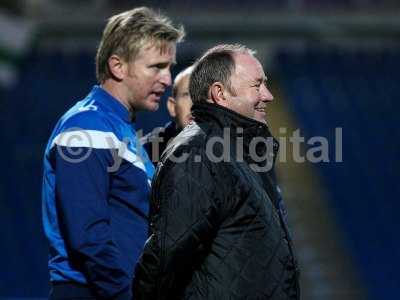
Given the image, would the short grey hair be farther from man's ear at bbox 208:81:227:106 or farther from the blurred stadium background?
the blurred stadium background

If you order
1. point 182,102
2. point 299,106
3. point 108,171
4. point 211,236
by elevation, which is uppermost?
point 299,106

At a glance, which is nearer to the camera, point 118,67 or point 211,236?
point 211,236

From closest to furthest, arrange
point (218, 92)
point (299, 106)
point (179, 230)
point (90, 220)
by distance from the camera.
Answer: point (179, 230) < point (218, 92) < point (90, 220) < point (299, 106)

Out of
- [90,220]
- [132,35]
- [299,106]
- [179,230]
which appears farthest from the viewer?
[299,106]

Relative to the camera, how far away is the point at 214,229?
2.10m

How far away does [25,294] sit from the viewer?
8.01 meters

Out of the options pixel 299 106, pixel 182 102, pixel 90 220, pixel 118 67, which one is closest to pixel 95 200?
pixel 90 220

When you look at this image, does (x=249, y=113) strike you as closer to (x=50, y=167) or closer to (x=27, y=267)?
(x=50, y=167)

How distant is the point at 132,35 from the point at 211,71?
0.47 meters

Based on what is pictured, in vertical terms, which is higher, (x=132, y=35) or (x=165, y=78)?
(x=132, y=35)

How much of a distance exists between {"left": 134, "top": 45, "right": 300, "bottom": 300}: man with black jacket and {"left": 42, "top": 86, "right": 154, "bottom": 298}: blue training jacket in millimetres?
235

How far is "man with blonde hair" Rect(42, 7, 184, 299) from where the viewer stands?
7.72ft

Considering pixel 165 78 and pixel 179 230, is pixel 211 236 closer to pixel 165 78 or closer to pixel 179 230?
pixel 179 230

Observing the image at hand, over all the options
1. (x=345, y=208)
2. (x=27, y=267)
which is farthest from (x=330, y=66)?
(x=27, y=267)
